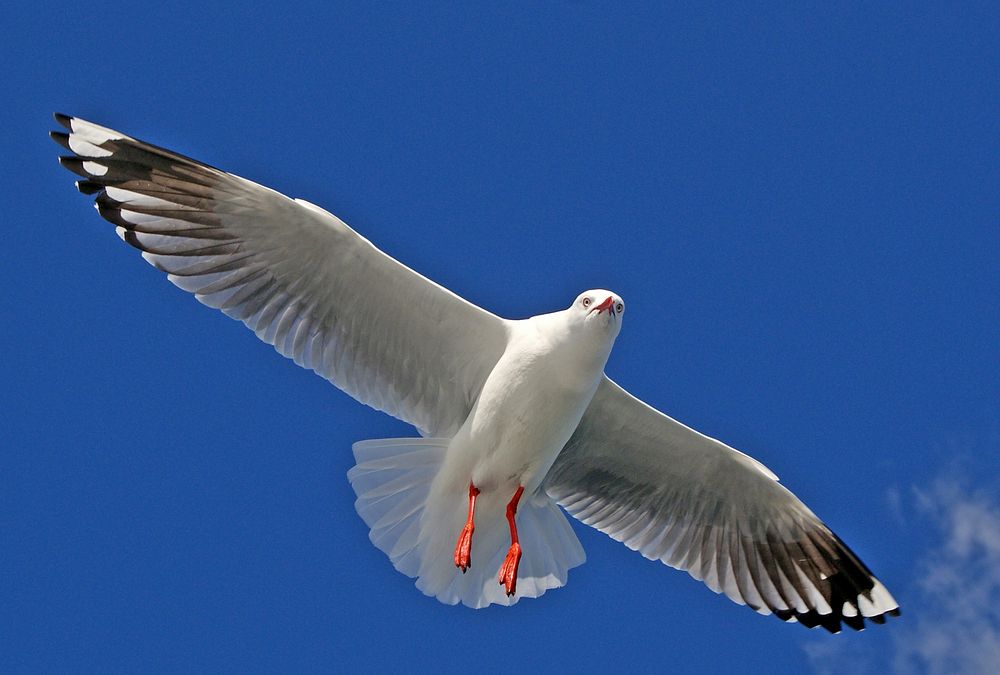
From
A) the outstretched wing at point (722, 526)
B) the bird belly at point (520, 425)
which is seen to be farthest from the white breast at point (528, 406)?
the outstretched wing at point (722, 526)

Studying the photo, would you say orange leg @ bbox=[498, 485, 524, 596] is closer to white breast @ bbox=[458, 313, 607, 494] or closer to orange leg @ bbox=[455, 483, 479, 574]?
white breast @ bbox=[458, 313, 607, 494]

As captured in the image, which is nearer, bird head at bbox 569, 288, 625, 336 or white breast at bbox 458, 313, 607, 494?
bird head at bbox 569, 288, 625, 336

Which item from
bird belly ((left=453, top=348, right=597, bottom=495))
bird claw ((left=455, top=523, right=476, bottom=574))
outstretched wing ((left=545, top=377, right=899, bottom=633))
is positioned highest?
outstretched wing ((left=545, top=377, right=899, bottom=633))

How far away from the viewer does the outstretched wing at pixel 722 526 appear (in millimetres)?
10070

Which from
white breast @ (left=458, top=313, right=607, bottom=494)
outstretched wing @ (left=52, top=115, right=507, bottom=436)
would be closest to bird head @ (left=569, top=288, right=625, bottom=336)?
white breast @ (left=458, top=313, right=607, bottom=494)

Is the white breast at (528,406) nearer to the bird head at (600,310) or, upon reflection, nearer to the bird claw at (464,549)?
the bird head at (600,310)

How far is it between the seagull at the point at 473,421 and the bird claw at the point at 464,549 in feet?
0.06

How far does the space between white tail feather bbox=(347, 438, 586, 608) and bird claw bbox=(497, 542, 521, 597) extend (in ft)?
0.70

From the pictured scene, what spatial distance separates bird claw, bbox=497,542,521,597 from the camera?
30.8 ft

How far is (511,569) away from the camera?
371 inches

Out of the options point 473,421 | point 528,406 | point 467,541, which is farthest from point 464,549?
point 528,406

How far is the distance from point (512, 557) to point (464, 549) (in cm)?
30

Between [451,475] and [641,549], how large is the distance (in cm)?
149

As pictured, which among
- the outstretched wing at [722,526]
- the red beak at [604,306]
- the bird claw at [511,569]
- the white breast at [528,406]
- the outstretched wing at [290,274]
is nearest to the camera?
the red beak at [604,306]
